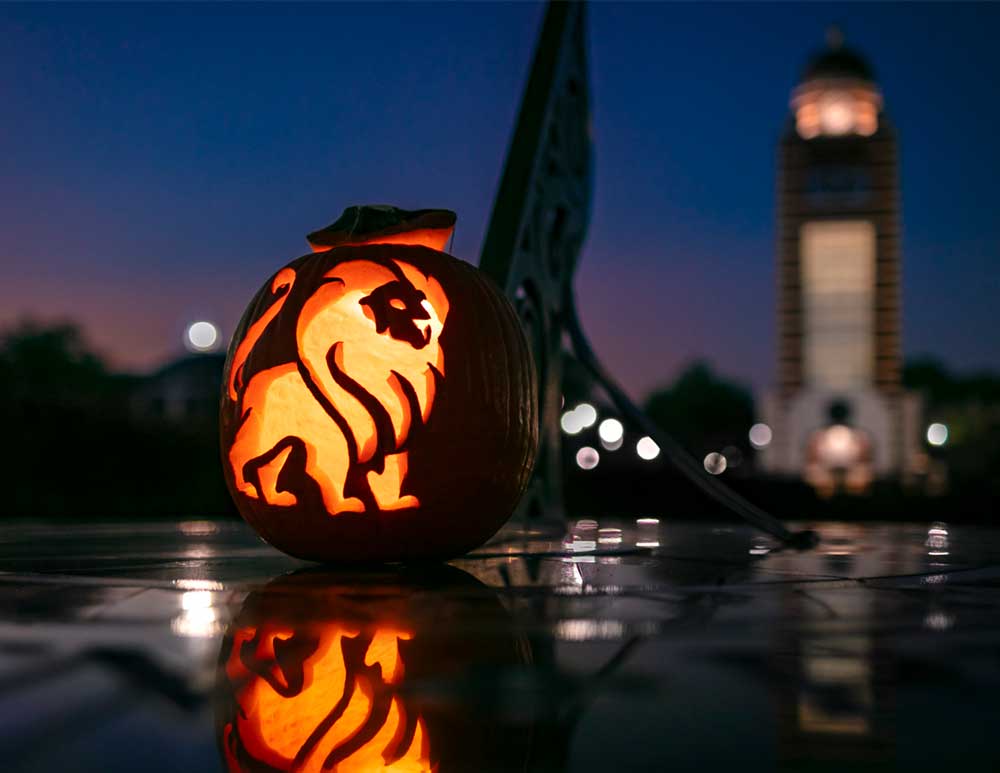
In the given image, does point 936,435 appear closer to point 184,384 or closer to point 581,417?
point 581,417

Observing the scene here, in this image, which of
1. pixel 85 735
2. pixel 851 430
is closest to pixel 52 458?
pixel 85 735

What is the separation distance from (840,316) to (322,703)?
50747 mm

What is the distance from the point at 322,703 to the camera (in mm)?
1975

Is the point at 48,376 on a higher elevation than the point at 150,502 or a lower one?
higher

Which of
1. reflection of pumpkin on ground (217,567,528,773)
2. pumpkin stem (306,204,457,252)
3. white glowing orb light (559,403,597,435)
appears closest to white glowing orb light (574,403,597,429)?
white glowing orb light (559,403,597,435)

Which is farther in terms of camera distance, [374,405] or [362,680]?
[374,405]

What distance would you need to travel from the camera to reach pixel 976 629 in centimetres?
278

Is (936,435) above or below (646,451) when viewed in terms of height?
above

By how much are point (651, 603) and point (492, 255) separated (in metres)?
2.70

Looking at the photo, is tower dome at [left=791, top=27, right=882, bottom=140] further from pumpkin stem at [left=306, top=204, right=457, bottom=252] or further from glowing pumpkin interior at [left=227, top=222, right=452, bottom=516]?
glowing pumpkin interior at [left=227, top=222, right=452, bottom=516]

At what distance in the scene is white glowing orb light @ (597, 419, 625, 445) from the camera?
50625mm

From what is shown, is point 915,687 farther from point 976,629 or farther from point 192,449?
point 192,449

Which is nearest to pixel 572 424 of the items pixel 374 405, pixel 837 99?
pixel 837 99

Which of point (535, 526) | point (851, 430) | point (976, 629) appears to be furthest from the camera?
point (851, 430)
